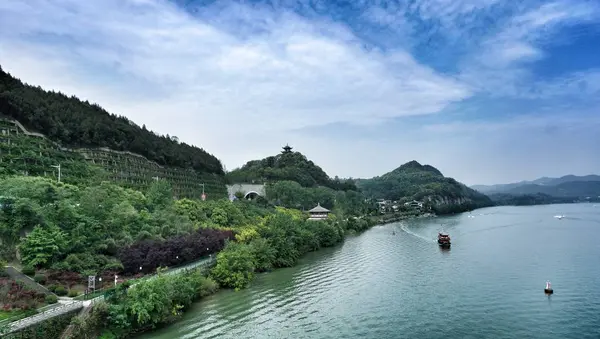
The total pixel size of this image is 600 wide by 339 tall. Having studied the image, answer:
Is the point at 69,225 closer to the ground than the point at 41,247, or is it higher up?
higher up

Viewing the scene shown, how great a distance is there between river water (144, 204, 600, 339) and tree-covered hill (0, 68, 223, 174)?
26382 millimetres

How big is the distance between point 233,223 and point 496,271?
2666 centimetres

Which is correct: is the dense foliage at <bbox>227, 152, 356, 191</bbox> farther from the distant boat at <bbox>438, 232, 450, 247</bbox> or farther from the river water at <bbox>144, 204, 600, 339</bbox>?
the river water at <bbox>144, 204, 600, 339</bbox>

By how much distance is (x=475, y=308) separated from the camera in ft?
83.8

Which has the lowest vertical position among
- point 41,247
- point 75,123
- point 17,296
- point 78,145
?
point 17,296

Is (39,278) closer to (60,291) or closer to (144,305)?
Answer: (60,291)

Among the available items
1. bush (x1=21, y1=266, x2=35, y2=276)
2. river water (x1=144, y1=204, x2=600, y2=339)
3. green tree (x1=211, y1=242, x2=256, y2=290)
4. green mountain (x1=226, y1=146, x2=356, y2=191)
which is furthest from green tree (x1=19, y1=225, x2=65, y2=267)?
green mountain (x1=226, y1=146, x2=356, y2=191)

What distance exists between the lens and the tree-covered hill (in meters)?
41.4

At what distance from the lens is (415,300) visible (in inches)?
1086

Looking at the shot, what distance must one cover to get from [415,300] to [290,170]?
8737cm

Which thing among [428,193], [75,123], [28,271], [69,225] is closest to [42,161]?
[75,123]

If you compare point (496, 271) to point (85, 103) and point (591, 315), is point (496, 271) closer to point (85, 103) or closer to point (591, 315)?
point (591, 315)

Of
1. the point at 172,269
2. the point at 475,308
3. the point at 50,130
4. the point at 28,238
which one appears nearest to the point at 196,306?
the point at 172,269

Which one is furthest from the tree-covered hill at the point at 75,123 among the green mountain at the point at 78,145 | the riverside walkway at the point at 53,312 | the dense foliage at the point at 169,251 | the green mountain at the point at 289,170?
the green mountain at the point at 289,170
